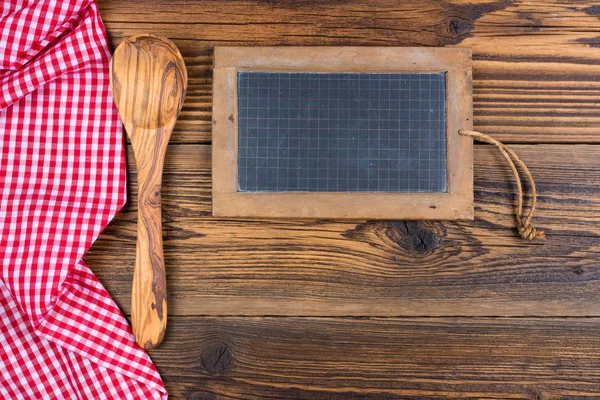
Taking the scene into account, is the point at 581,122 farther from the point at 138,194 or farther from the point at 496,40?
the point at 138,194

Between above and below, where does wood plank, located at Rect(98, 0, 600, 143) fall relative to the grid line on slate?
above

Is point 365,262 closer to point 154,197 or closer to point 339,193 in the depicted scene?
point 339,193

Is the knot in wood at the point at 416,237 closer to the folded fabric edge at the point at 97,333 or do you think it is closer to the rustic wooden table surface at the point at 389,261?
the rustic wooden table surface at the point at 389,261

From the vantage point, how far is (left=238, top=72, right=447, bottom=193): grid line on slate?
0.85 m

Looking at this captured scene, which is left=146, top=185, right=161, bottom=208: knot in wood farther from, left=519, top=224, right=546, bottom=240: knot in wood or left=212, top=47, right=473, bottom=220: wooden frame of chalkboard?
left=519, top=224, right=546, bottom=240: knot in wood

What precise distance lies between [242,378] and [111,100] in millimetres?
468

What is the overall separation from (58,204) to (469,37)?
677 mm

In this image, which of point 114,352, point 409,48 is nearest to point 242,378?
point 114,352

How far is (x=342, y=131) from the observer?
2.80ft

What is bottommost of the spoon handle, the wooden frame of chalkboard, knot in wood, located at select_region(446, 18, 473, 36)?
the spoon handle

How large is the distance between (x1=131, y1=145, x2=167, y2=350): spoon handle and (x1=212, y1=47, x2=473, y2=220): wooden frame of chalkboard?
88 millimetres

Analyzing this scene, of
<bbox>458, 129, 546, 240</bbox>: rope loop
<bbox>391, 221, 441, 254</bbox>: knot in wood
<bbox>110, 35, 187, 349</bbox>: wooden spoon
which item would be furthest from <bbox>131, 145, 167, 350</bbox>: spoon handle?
<bbox>458, 129, 546, 240</bbox>: rope loop

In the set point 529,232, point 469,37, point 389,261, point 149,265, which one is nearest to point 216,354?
point 149,265

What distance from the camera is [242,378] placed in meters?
0.87
